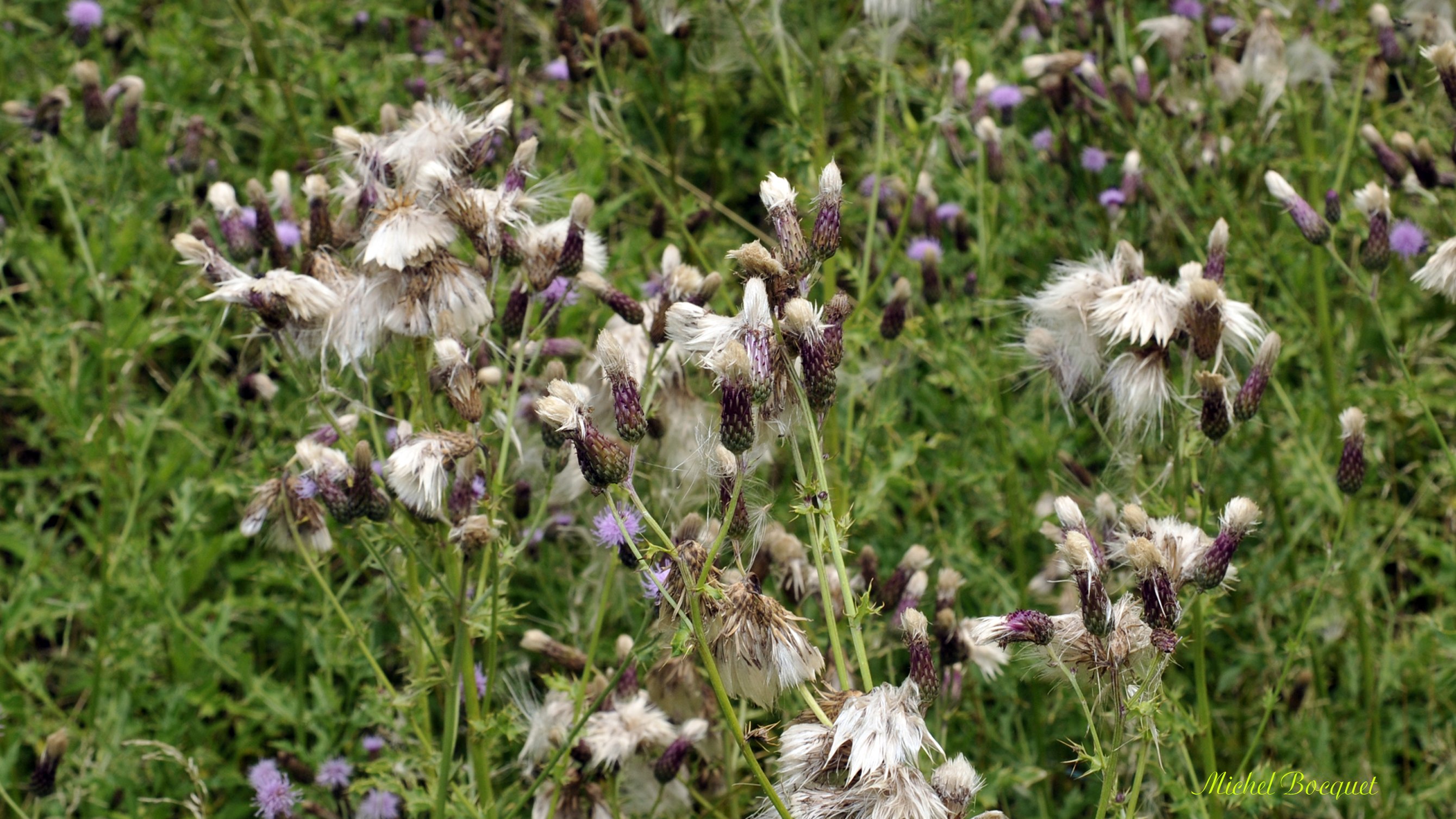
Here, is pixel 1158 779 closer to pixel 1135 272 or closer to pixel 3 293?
pixel 1135 272

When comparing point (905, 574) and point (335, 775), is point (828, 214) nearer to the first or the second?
point (905, 574)

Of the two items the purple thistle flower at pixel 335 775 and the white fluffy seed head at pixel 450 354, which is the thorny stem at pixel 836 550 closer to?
the white fluffy seed head at pixel 450 354

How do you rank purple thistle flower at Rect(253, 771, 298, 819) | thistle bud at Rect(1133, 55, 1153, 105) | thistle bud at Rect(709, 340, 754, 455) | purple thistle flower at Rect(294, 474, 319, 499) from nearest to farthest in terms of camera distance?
thistle bud at Rect(709, 340, 754, 455) < purple thistle flower at Rect(294, 474, 319, 499) < purple thistle flower at Rect(253, 771, 298, 819) < thistle bud at Rect(1133, 55, 1153, 105)

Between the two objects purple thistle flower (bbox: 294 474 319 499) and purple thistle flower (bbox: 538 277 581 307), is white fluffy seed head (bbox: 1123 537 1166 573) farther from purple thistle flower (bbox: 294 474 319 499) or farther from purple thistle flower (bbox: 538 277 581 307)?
purple thistle flower (bbox: 294 474 319 499)

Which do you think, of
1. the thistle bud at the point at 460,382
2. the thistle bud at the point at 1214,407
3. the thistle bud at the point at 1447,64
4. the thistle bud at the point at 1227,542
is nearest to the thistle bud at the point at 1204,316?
the thistle bud at the point at 1214,407

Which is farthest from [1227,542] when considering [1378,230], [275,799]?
[275,799]

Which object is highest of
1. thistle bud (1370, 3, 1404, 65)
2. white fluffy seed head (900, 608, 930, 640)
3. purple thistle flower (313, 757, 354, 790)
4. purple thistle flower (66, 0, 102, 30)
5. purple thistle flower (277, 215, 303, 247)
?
thistle bud (1370, 3, 1404, 65)

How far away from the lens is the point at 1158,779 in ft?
9.98

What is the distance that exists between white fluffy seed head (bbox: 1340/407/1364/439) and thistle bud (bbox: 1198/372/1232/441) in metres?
0.43

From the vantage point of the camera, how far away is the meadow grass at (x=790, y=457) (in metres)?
3.07

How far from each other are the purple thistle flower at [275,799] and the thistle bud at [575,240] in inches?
54.2

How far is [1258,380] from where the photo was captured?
2.52 meters

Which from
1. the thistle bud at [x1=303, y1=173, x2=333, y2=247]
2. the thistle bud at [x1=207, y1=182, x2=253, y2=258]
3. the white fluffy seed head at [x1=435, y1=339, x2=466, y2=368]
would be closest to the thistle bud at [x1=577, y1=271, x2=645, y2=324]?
the white fluffy seed head at [x1=435, y1=339, x2=466, y2=368]

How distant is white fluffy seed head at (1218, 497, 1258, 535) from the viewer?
2211 mm
